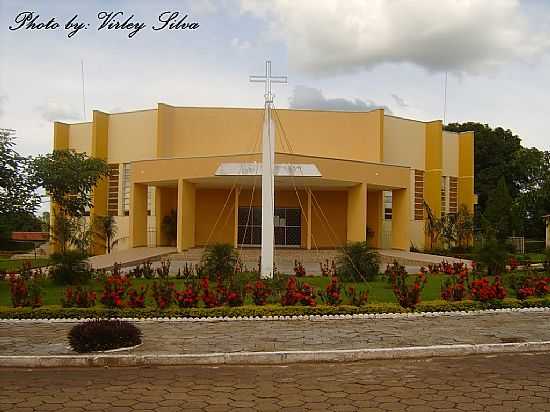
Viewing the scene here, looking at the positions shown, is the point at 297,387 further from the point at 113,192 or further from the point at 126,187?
the point at 113,192

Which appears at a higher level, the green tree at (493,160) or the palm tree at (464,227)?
the green tree at (493,160)

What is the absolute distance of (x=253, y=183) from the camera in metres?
25.4

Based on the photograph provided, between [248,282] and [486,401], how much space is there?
7.54 m

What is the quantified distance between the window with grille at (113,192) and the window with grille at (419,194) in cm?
1600

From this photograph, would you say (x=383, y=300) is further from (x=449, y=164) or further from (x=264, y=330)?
(x=449, y=164)

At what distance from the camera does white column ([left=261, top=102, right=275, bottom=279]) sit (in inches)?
583

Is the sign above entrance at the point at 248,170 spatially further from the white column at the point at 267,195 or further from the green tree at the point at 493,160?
the green tree at the point at 493,160

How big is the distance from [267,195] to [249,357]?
791 centimetres

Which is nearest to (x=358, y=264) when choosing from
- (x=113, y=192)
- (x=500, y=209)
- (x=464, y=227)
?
(x=464, y=227)

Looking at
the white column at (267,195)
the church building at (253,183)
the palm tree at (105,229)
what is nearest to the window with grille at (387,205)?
the church building at (253,183)

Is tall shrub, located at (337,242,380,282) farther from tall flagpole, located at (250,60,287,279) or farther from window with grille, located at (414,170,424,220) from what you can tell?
window with grille, located at (414,170,424,220)

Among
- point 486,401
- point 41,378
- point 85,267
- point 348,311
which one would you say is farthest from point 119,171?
point 486,401

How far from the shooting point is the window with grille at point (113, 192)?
3156 centimetres

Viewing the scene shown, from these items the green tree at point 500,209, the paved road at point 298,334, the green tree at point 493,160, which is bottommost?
the paved road at point 298,334
